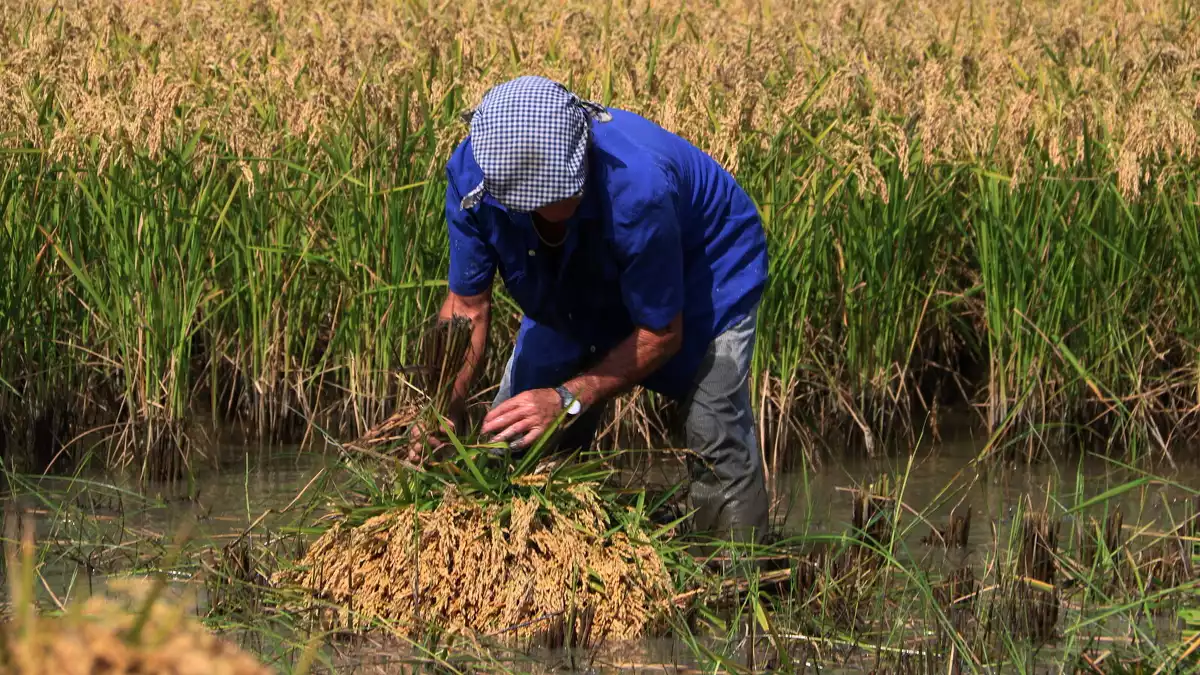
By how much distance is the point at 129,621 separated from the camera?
1.10 m

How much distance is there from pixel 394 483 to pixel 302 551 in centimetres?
42

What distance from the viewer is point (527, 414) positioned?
345 centimetres

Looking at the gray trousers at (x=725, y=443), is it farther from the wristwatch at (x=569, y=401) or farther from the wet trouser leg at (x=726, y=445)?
the wristwatch at (x=569, y=401)

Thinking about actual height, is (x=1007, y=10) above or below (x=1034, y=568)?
above

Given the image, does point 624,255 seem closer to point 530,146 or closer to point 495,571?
point 530,146

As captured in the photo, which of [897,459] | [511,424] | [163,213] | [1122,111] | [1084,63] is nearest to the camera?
[511,424]

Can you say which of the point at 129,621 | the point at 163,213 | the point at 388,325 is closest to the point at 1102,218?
the point at 388,325

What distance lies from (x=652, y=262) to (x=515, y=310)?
1.85m

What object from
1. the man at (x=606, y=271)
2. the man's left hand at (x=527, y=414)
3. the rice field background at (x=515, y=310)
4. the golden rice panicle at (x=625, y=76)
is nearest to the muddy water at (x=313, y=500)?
the rice field background at (x=515, y=310)

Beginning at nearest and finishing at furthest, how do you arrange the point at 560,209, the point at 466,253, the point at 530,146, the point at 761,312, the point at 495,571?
the point at 530,146 < the point at 560,209 < the point at 495,571 < the point at 466,253 < the point at 761,312

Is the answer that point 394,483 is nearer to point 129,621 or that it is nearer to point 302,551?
point 302,551

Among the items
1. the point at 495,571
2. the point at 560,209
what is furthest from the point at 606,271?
the point at 495,571

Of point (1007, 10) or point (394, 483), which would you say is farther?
point (1007, 10)

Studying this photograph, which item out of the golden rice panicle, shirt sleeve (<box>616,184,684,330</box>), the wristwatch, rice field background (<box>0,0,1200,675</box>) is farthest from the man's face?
the golden rice panicle
